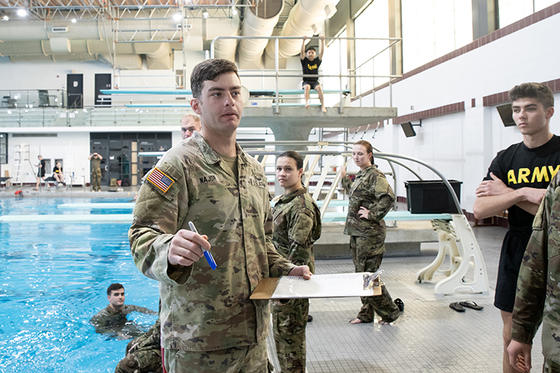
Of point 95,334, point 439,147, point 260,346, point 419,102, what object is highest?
point 419,102

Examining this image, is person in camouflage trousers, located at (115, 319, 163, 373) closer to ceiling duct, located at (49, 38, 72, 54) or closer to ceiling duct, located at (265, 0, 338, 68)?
ceiling duct, located at (265, 0, 338, 68)

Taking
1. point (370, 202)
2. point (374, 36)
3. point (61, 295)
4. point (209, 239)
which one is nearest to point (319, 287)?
point (209, 239)

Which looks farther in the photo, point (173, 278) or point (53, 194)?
point (53, 194)

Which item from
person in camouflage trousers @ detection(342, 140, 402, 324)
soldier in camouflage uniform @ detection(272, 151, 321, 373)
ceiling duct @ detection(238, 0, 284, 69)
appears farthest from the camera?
ceiling duct @ detection(238, 0, 284, 69)

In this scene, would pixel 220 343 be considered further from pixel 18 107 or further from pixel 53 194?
pixel 18 107

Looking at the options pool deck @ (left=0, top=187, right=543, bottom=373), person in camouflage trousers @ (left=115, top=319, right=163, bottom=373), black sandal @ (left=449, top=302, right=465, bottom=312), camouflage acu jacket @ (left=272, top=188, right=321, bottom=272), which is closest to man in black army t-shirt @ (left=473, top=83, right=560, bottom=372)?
pool deck @ (left=0, top=187, right=543, bottom=373)

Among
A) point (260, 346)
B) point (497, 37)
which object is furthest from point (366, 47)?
point (260, 346)

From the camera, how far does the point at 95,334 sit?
4.70 meters

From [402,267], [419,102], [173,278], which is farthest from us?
[419,102]

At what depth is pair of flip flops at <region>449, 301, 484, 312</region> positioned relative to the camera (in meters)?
4.66

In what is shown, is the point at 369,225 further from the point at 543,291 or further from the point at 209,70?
the point at 209,70

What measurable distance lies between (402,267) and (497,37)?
6109 mm

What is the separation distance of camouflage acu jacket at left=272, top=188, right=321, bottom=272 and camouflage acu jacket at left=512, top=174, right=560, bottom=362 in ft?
5.28

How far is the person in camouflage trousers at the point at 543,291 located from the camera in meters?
1.46
